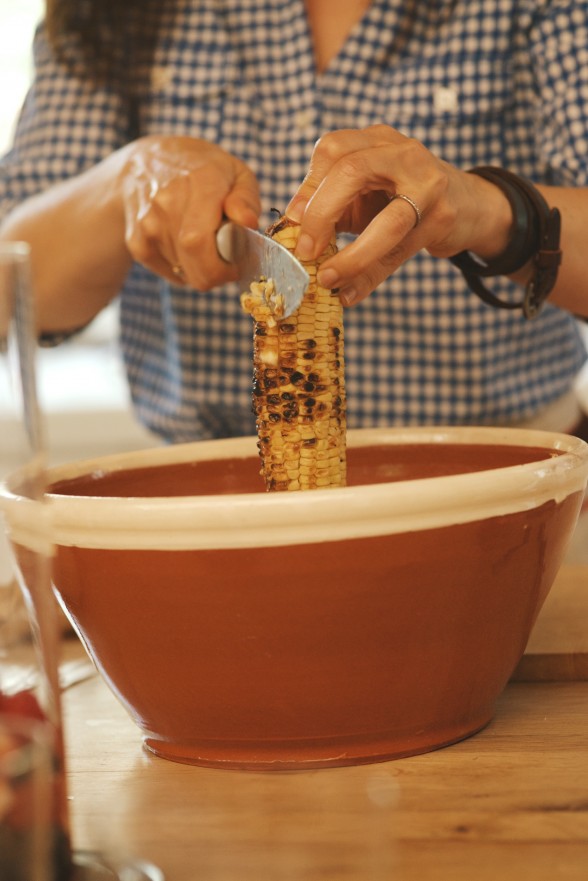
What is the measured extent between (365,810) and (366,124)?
839 millimetres

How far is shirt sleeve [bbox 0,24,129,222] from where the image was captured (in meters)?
1.22

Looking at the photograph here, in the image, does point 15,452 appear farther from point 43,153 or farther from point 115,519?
point 43,153

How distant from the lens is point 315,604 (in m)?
0.50

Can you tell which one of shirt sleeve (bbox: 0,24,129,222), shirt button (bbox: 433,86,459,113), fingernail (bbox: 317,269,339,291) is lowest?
shirt sleeve (bbox: 0,24,129,222)

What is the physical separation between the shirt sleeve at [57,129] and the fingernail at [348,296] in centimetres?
66

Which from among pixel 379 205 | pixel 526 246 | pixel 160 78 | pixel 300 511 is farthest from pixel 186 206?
pixel 160 78

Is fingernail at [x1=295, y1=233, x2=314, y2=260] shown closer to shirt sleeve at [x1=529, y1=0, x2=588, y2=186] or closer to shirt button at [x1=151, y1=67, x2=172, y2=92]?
shirt sleeve at [x1=529, y1=0, x2=588, y2=186]

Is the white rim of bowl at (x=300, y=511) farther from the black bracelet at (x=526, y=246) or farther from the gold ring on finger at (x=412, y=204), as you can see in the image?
the black bracelet at (x=526, y=246)

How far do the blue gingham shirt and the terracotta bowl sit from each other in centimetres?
58

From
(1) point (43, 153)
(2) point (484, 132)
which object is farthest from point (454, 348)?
(1) point (43, 153)

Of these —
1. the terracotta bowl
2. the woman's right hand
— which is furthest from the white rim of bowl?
the woman's right hand

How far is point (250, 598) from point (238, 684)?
5 centimetres

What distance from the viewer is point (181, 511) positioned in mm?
484

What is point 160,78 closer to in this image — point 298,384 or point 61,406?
point 298,384
